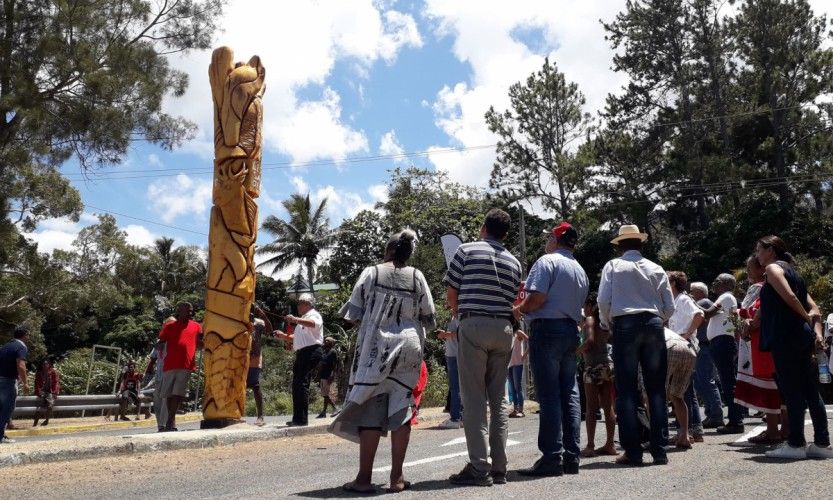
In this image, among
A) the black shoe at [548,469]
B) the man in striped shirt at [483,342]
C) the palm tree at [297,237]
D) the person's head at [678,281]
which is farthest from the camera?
the palm tree at [297,237]

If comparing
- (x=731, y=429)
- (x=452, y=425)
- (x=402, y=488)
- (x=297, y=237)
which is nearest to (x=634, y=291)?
(x=402, y=488)

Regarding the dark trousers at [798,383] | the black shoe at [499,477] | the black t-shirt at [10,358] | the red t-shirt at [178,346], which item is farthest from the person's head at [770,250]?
the black t-shirt at [10,358]

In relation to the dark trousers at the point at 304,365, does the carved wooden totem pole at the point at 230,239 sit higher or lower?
higher

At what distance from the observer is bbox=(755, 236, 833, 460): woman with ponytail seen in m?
6.46

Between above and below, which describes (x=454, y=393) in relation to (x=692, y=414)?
above

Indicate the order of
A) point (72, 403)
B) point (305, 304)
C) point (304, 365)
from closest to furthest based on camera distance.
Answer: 1. point (304, 365)
2. point (305, 304)
3. point (72, 403)

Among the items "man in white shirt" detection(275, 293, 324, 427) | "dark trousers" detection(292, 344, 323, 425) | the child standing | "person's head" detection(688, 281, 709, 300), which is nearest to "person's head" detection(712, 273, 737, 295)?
"person's head" detection(688, 281, 709, 300)

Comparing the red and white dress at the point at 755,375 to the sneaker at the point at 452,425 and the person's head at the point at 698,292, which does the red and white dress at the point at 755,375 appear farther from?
the sneaker at the point at 452,425

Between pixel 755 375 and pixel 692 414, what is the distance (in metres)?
0.87

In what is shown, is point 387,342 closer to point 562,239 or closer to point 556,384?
point 556,384

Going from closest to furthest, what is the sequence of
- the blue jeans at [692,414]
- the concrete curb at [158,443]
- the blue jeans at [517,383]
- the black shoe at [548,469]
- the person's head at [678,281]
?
the black shoe at [548,469] < the concrete curb at [158,443] < the blue jeans at [692,414] < the person's head at [678,281] < the blue jeans at [517,383]

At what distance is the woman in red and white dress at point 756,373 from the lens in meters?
7.43

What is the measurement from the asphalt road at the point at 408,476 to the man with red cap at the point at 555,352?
20 centimetres

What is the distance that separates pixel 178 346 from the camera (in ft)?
35.8
